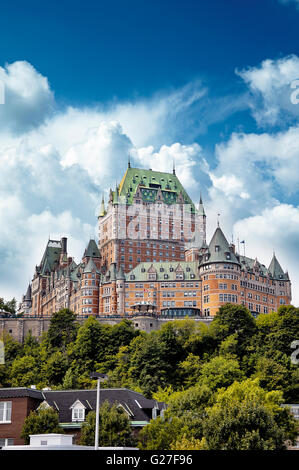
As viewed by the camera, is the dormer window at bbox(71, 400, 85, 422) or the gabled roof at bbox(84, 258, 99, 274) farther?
the gabled roof at bbox(84, 258, 99, 274)

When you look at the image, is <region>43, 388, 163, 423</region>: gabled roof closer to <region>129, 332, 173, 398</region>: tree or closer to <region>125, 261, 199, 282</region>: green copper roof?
<region>129, 332, 173, 398</region>: tree

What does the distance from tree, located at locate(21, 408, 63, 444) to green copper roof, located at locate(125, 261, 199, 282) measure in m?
120

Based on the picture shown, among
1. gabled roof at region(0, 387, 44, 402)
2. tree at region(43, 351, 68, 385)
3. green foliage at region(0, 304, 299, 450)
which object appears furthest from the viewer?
tree at region(43, 351, 68, 385)

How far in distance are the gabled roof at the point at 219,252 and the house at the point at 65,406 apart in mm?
101927

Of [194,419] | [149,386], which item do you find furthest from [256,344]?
[194,419]

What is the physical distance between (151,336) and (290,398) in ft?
122

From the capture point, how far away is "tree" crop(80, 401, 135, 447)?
209 ft

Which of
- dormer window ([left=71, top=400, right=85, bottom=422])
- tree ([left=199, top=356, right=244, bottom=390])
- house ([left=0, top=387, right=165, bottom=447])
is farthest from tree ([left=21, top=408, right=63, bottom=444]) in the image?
tree ([left=199, top=356, right=244, bottom=390])

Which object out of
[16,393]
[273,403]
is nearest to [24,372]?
[273,403]

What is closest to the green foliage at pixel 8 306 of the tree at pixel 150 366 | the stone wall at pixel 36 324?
the stone wall at pixel 36 324

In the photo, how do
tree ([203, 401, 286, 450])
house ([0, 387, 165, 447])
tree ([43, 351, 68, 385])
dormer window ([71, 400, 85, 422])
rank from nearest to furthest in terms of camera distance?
tree ([203, 401, 286, 450]), house ([0, 387, 165, 447]), dormer window ([71, 400, 85, 422]), tree ([43, 351, 68, 385])

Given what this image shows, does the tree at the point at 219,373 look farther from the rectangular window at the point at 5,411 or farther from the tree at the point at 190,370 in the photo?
the rectangular window at the point at 5,411

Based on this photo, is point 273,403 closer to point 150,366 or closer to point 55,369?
point 150,366

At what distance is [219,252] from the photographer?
181500 mm
